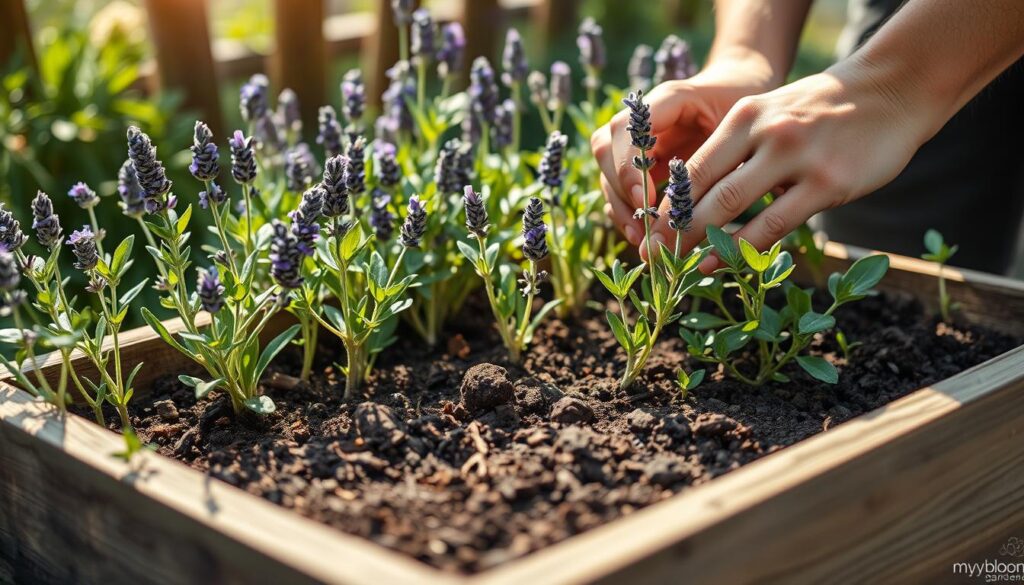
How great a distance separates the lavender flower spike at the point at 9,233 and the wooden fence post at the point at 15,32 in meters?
2.00

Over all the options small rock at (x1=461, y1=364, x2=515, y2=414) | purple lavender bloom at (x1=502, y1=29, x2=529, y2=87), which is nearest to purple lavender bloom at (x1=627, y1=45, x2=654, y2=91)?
purple lavender bloom at (x1=502, y1=29, x2=529, y2=87)

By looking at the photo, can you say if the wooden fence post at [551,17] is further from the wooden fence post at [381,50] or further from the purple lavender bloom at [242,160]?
the purple lavender bloom at [242,160]

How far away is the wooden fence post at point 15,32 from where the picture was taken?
11.1 ft

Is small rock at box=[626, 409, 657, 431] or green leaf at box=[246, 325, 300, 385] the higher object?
green leaf at box=[246, 325, 300, 385]

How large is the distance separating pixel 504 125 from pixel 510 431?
1055 mm

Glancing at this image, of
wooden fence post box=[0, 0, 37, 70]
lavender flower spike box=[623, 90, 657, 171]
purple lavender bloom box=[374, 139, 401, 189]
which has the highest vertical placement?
lavender flower spike box=[623, 90, 657, 171]

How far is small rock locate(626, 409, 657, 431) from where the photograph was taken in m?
1.72

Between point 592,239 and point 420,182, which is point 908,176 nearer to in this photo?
point 592,239

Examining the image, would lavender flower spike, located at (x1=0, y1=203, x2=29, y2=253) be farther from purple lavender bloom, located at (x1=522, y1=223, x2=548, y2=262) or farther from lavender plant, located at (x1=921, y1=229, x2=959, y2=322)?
lavender plant, located at (x1=921, y1=229, x2=959, y2=322)

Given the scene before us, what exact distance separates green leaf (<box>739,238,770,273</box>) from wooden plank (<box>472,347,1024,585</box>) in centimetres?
32

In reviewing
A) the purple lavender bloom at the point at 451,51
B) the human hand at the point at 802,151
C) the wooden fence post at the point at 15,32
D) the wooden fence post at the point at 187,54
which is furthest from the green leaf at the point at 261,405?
the wooden fence post at the point at 187,54

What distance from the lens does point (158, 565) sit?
142cm

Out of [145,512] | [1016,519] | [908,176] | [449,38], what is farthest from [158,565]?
[908,176]

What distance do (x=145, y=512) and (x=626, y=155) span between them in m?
1.06
